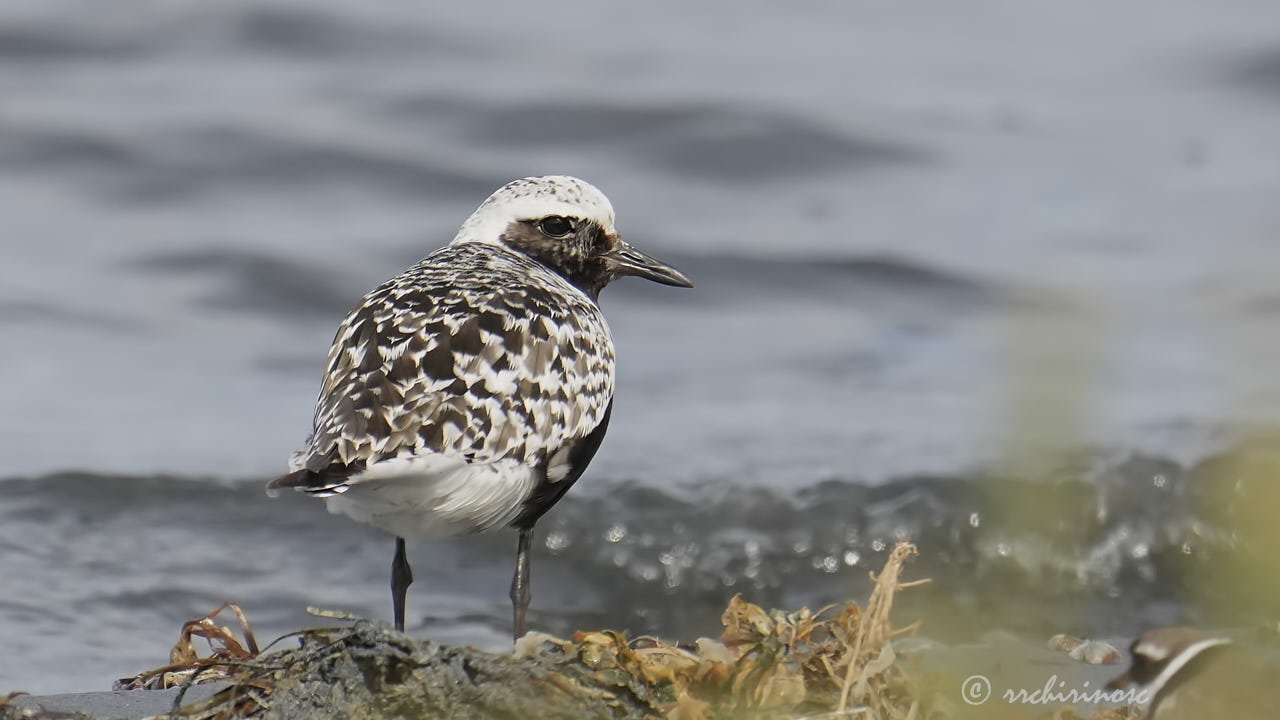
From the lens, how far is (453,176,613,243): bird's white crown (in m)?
5.36

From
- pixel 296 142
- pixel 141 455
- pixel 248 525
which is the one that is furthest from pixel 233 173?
pixel 248 525

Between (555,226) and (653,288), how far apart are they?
590cm

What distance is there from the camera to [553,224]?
5414mm

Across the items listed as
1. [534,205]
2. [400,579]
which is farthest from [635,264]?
[400,579]

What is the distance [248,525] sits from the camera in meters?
7.71

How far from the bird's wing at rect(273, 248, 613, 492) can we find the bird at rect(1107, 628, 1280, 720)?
204 centimetres

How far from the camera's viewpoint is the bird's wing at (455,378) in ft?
12.8

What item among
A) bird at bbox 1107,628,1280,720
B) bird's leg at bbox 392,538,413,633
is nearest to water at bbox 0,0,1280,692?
bird at bbox 1107,628,1280,720

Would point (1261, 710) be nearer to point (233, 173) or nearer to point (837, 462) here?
point (837, 462)
